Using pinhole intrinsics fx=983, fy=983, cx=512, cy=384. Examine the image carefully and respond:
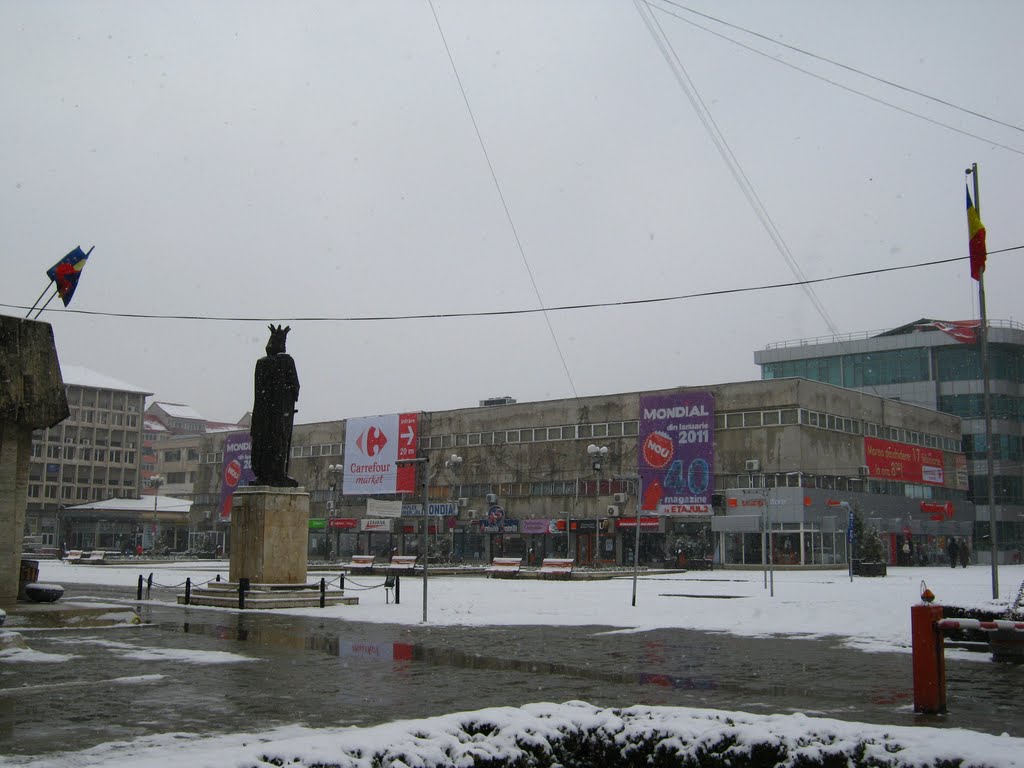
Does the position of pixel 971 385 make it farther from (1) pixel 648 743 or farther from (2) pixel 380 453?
(1) pixel 648 743

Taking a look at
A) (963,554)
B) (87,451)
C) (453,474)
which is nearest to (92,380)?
(87,451)

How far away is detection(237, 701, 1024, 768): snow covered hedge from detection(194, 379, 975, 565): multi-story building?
44846mm

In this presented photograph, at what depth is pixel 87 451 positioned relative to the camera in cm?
12838

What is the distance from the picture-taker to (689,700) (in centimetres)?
1082

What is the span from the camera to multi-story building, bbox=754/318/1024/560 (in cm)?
8044

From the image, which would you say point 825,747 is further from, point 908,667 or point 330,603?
point 330,603

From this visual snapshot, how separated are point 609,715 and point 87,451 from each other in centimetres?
13462

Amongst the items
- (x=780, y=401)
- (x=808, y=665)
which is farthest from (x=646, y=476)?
(x=808, y=665)

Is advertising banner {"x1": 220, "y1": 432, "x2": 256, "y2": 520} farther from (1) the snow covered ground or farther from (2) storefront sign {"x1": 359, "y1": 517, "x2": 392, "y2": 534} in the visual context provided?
(1) the snow covered ground

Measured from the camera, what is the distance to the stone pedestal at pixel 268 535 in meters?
26.3

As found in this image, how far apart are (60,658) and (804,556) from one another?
48116mm

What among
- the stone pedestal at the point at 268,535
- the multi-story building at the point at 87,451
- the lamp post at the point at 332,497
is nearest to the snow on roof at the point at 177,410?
the multi-story building at the point at 87,451

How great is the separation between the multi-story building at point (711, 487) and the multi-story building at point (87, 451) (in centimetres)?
5895

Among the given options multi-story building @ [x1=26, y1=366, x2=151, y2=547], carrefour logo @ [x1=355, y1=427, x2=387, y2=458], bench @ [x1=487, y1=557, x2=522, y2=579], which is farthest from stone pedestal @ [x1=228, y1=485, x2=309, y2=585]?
multi-story building @ [x1=26, y1=366, x2=151, y2=547]
